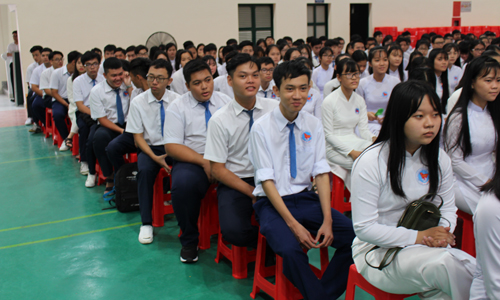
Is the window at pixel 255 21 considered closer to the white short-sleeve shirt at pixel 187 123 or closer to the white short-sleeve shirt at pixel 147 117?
the white short-sleeve shirt at pixel 147 117

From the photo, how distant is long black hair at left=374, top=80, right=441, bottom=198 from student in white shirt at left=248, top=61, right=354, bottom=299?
0.54m

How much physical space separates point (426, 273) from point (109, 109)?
142 inches

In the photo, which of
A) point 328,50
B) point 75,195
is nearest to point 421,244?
point 75,195

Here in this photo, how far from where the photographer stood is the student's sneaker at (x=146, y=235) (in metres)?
3.04

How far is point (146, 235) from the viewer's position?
3.05m

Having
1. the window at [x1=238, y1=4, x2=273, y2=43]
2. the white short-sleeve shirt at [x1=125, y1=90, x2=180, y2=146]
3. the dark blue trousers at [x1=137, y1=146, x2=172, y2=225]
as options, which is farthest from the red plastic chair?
the window at [x1=238, y1=4, x2=273, y2=43]

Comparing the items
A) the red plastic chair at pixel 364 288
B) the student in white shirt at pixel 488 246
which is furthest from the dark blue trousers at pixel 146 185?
the student in white shirt at pixel 488 246

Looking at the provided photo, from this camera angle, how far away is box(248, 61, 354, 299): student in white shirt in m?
2.01

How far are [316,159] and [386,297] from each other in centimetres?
81

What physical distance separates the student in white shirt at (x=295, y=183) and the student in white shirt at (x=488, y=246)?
679mm

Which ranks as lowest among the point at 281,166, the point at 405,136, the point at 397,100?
the point at 281,166

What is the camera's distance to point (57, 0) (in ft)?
31.0

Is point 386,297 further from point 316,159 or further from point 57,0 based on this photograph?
point 57,0

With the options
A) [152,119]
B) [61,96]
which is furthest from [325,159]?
[61,96]
